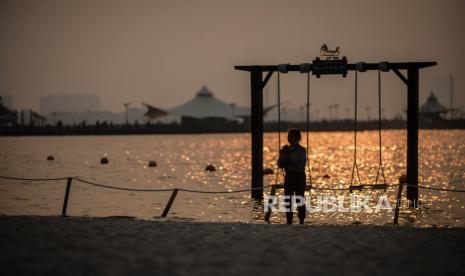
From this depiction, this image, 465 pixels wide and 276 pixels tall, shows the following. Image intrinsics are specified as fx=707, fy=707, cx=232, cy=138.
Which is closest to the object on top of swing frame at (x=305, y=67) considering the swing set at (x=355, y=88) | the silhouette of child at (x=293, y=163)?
the swing set at (x=355, y=88)

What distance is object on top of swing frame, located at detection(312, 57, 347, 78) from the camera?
23.6m

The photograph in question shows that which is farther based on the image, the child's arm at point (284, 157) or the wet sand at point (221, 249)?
the child's arm at point (284, 157)

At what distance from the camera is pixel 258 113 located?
25.2m

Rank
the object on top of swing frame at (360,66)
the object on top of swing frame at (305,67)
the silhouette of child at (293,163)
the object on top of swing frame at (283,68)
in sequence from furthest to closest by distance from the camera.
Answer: the object on top of swing frame at (283,68), the object on top of swing frame at (305,67), the object on top of swing frame at (360,66), the silhouette of child at (293,163)

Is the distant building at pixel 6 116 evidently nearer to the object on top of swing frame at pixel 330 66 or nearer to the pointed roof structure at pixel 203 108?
the pointed roof structure at pixel 203 108

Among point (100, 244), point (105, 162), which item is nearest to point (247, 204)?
point (100, 244)

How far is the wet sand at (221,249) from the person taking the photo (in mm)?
10664

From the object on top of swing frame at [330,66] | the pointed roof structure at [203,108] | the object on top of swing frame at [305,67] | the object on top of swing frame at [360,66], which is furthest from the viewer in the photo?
the pointed roof structure at [203,108]

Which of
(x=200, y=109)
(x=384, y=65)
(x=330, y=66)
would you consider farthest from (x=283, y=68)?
(x=200, y=109)

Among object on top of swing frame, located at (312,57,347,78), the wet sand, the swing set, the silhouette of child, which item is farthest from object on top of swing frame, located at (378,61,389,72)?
the silhouette of child

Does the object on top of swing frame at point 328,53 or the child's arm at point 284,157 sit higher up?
the object on top of swing frame at point 328,53

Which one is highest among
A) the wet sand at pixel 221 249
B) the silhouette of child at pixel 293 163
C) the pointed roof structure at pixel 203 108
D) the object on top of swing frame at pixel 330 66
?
the pointed roof structure at pixel 203 108

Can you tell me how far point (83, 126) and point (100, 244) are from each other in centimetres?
17760

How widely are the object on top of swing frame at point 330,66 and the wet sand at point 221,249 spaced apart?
29.3 ft
